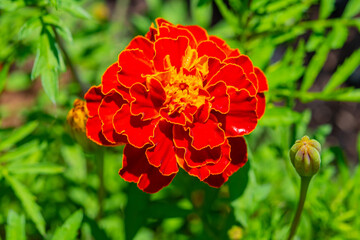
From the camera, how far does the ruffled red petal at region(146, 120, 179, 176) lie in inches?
34.6

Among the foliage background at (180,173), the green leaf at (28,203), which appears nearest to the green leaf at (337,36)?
the foliage background at (180,173)

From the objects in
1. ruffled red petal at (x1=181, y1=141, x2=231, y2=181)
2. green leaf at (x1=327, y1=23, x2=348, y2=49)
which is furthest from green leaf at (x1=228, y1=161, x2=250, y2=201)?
green leaf at (x1=327, y1=23, x2=348, y2=49)

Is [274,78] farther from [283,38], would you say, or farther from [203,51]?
[203,51]

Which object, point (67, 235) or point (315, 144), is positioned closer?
point (315, 144)

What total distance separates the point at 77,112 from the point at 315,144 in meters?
0.57

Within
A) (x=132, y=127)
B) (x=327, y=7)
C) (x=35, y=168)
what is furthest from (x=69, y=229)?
(x=327, y=7)

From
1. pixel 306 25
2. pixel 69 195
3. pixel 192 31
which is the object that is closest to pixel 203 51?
pixel 192 31

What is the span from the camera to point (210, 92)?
0.94 m

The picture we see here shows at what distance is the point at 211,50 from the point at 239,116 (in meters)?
0.16

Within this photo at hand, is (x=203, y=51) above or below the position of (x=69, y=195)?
above

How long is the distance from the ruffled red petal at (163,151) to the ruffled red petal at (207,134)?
0.17ft

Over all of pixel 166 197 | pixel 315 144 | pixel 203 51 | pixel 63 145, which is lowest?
pixel 166 197

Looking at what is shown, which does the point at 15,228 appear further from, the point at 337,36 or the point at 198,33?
the point at 337,36

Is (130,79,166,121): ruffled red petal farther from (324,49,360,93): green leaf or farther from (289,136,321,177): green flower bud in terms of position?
(324,49,360,93): green leaf
